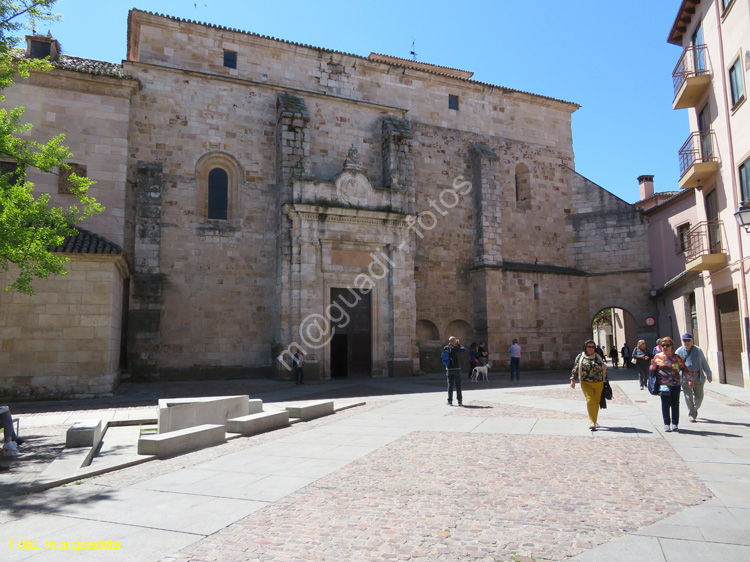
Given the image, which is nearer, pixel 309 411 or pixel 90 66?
pixel 309 411

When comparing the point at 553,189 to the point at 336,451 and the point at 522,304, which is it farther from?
the point at 336,451

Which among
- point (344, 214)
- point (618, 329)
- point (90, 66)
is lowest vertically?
point (618, 329)

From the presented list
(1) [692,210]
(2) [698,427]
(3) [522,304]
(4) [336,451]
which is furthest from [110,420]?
(1) [692,210]

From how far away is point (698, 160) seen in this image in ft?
55.1

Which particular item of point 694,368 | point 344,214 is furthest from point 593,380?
point 344,214

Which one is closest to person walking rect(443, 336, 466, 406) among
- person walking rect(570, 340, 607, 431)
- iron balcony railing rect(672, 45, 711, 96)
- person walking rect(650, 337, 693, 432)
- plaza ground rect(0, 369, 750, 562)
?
plaza ground rect(0, 369, 750, 562)

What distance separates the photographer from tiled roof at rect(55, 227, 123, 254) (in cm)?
1461

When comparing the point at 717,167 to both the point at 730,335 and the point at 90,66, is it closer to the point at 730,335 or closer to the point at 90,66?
the point at 730,335

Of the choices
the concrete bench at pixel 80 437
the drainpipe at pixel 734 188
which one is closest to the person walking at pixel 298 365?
the concrete bench at pixel 80 437

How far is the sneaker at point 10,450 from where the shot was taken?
24.8 feet

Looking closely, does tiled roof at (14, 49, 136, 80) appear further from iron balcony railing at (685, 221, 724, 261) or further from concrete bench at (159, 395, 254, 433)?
iron balcony railing at (685, 221, 724, 261)

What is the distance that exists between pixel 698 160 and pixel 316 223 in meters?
13.1

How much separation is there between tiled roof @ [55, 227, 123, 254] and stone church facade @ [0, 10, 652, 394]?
2.10 m

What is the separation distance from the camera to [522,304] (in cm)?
2477
